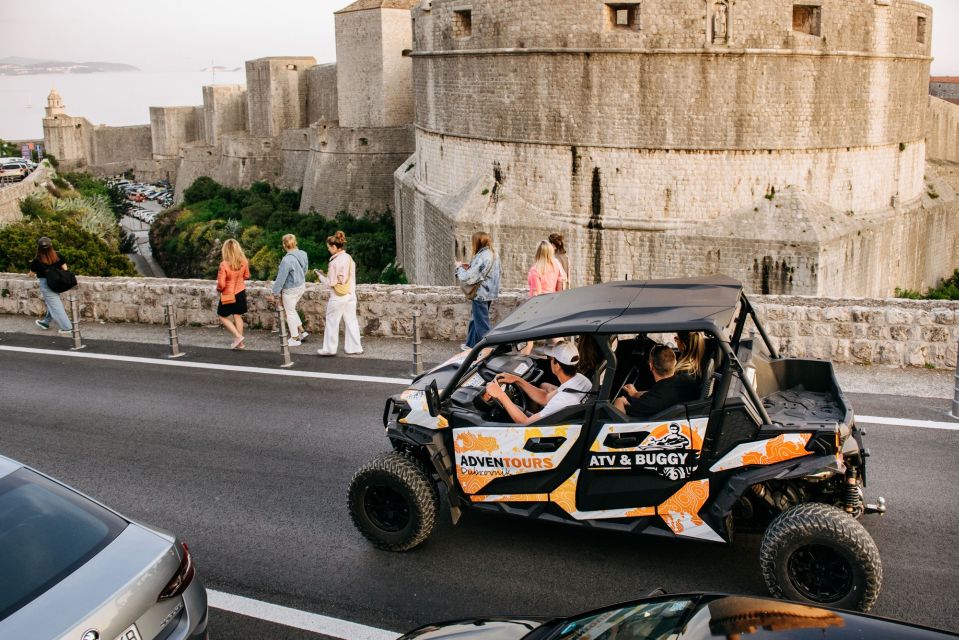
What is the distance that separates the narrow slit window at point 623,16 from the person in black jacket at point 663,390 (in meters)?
20.5

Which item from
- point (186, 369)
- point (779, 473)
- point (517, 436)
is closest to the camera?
point (779, 473)

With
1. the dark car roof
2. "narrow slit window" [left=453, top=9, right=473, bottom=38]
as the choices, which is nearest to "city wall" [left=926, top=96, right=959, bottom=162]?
"narrow slit window" [left=453, top=9, right=473, bottom=38]

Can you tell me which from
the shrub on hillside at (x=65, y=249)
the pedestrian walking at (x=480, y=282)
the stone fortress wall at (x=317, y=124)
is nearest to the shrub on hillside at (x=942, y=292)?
the pedestrian walking at (x=480, y=282)

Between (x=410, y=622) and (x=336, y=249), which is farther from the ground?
(x=336, y=249)

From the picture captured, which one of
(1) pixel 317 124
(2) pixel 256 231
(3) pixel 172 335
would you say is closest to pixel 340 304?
(3) pixel 172 335

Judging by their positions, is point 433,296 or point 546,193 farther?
→ point 546,193

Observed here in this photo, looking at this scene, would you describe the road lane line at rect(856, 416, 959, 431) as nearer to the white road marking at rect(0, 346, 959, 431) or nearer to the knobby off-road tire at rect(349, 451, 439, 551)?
the white road marking at rect(0, 346, 959, 431)

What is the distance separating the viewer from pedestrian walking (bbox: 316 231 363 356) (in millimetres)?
11070

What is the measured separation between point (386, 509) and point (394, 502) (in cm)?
9

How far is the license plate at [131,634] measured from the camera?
4.27 metres

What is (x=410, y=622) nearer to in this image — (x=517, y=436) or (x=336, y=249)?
(x=517, y=436)

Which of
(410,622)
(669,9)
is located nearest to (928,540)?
(410,622)

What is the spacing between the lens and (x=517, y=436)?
234 inches

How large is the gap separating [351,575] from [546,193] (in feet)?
68.8
